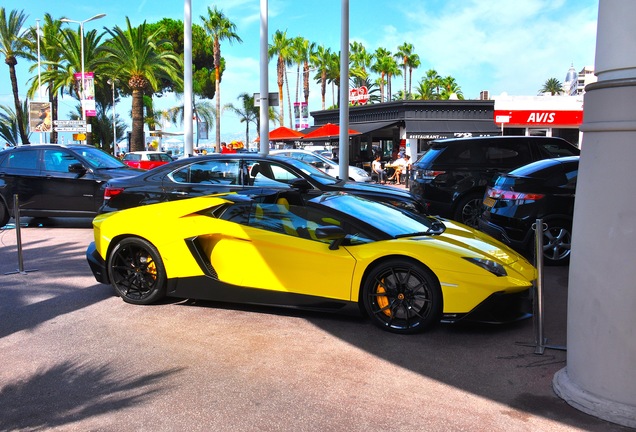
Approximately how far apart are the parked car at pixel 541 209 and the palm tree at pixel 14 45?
139 feet

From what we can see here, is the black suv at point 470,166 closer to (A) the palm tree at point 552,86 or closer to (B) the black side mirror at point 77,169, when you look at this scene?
(B) the black side mirror at point 77,169

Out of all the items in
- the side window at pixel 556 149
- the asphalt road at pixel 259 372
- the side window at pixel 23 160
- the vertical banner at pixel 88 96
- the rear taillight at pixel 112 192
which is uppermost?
the vertical banner at pixel 88 96

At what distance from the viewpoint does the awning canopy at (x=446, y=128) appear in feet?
116

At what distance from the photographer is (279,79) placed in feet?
235

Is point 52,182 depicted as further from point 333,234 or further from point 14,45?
point 14,45

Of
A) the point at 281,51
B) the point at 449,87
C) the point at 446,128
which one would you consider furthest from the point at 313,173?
the point at 449,87

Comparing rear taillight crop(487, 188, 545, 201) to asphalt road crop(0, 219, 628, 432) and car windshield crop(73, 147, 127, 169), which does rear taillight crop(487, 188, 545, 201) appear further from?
car windshield crop(73, 147, 127, 169)

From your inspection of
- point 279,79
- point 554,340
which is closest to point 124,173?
point 554,340

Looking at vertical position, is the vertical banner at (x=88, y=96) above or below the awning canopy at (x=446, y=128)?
above

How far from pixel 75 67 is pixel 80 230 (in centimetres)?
3266

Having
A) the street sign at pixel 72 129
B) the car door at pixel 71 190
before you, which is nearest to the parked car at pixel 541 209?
the car door at pixel 71 190

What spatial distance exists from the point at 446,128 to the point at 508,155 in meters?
25.7

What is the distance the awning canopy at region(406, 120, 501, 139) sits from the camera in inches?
1387

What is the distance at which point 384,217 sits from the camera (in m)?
5.76
